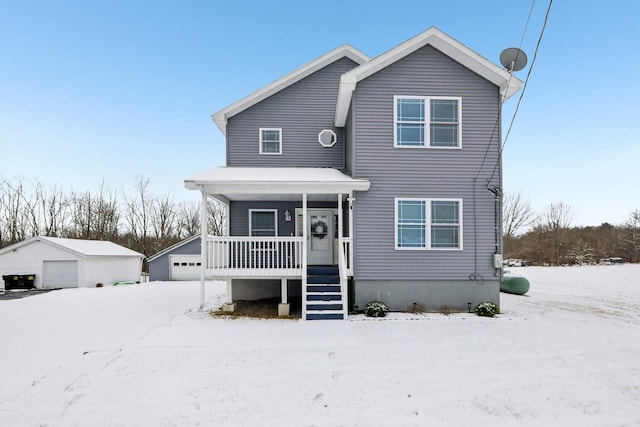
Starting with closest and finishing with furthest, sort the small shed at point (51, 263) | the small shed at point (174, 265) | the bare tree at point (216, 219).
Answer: the small shed at point (51, 263), the small shed at point (174, 265), the bare tree at point (216, 219)

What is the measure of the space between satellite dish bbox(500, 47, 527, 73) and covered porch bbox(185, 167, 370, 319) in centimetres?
480

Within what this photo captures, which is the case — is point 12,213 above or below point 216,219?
above

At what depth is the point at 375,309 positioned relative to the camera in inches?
359

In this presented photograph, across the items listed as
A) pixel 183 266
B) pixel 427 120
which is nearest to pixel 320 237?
pixel 427 120

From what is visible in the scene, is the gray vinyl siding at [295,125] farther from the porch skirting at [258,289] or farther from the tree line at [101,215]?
the tree line at [101,215]

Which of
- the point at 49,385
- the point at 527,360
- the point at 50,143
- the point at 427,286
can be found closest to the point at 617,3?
the point at 427,286

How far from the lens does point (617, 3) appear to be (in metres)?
11.1

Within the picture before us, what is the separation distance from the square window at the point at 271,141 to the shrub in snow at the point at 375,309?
19.6ft

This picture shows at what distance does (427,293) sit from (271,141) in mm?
6940

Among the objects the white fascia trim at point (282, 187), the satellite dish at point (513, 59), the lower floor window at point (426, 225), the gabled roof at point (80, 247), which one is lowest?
the gabled roof at point (80, 247)

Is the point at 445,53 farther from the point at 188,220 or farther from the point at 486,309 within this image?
the point at 188,220

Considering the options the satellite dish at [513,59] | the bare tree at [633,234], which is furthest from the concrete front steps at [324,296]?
the bare tree at [633,234]

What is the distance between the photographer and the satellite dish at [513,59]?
9.27 metres

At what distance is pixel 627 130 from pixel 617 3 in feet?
42.3
